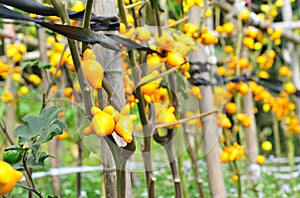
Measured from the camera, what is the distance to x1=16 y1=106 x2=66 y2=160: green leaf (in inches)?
23.2

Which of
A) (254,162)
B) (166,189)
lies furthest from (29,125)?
(254,162)

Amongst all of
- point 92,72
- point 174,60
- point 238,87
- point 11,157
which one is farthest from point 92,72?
point 238,87

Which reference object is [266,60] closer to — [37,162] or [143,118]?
[143,118]

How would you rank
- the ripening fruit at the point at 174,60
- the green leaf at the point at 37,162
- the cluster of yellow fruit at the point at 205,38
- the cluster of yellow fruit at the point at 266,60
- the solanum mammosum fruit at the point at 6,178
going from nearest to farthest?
1. the solanum mammosum fruit at the point at 6,178
2. the green leaf at the point at 37,162
3. the ripening fruit at the point at 174,60
4. the cluster of yellow fruit at the point at 205,38
5. the cluster of yellow fruit at the point at 266,60

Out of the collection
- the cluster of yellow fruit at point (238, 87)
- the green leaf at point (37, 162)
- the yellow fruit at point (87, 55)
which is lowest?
the green leaf at point (37, 162)

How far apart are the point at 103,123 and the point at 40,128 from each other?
0.57 feet


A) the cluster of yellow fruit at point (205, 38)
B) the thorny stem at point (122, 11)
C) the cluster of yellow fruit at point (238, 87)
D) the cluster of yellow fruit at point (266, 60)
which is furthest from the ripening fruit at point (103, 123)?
the cluster of yellow fruit at point (266, 60)

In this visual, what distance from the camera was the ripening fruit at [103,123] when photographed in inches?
21.1

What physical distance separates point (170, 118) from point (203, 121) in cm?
37

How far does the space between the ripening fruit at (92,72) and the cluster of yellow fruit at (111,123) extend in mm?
33

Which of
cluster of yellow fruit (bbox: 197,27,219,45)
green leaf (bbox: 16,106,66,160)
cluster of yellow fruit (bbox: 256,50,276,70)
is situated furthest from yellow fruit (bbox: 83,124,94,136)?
cluster of yellow fruit (bbox: 256,50,276,70)

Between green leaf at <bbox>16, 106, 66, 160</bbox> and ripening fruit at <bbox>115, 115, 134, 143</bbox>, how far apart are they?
0.08 meters

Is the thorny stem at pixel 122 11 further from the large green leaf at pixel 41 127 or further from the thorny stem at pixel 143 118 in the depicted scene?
the large green leaf at pixel 41 127

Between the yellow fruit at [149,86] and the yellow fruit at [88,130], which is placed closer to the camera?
the yellow fruit at [88,130]
